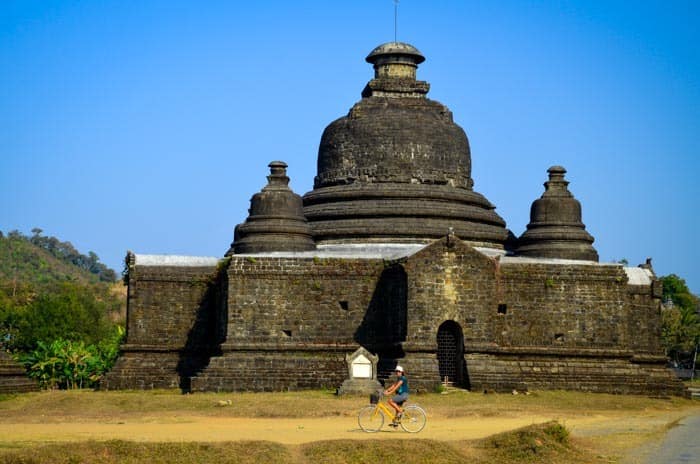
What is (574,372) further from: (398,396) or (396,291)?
(398,396)

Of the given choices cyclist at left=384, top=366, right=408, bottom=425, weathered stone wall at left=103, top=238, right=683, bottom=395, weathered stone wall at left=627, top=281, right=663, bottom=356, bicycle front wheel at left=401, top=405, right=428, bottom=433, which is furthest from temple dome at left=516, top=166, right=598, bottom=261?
cyclist at left=384, top=366, right=408, bottom=425

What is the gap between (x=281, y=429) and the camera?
27422mm

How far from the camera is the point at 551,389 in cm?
3850

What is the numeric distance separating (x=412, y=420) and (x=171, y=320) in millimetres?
17423

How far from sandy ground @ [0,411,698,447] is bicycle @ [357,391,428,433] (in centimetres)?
22

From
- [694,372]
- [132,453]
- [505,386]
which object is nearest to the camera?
[132,453]

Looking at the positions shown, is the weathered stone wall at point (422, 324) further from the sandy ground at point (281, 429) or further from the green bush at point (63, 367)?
the sandy ground at point (281, 429)

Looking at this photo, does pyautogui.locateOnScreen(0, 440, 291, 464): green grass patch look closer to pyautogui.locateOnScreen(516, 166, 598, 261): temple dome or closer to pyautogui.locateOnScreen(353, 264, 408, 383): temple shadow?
pyautogui.locateOnScreen(353, 264, 408, 383): temple shadow

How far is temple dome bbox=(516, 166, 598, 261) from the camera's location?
→ 1721 inches

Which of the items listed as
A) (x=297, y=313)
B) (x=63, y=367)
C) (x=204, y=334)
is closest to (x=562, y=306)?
(x=297, y=313)

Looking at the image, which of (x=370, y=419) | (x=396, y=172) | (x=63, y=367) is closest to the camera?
(x=370, y=419)

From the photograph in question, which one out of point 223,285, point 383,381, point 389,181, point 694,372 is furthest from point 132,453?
point 694,372

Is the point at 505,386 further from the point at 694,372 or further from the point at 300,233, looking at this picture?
the point at 694,372

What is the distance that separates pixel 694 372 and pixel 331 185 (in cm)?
3042
